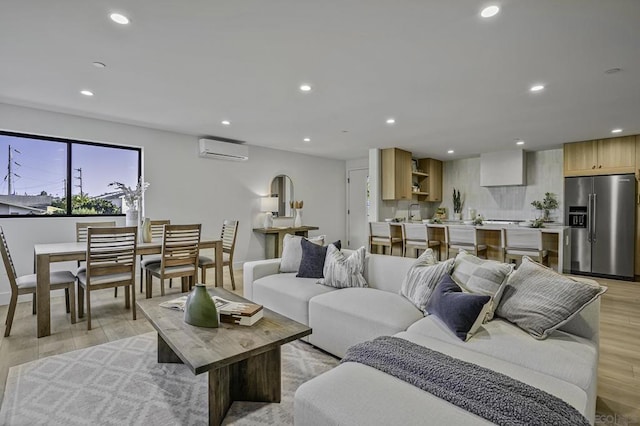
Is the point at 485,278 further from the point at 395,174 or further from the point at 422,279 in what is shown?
the point at 395,174

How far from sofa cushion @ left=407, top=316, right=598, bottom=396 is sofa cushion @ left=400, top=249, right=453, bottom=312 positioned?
0.32 meters

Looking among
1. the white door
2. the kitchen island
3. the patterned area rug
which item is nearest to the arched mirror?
the white door

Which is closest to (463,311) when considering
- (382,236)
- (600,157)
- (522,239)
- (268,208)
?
(522,239)

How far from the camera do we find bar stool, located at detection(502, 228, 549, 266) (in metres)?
4.29

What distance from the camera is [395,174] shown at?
6383mm

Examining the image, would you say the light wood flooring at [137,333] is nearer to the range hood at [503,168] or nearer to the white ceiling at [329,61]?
the white ceiling at [329,61]

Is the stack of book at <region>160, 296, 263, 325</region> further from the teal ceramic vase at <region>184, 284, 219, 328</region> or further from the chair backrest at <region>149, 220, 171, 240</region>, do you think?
the chair backrest at <region>149, 220, 171, 240</region>

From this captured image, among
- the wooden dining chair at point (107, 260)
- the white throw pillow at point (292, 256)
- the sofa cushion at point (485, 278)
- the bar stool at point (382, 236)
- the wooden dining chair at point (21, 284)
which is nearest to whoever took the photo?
the sofa cushion at point (485, 278)

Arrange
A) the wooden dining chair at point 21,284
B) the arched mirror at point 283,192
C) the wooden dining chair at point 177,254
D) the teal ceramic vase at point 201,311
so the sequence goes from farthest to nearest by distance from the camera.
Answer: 1. the arched mirror at point 283,192
2. the wooden dining chair at point 177,254
3. the wooden dining chair at point 21,284
4. the teal ceramic vase at point 201,311

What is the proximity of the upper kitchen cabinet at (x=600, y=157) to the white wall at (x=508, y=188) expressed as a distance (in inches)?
24.3

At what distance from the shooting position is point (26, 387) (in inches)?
81.2

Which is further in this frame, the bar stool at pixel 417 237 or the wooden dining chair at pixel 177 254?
the bar stool at pixel 417 237

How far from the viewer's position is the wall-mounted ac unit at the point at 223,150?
5.31 meters

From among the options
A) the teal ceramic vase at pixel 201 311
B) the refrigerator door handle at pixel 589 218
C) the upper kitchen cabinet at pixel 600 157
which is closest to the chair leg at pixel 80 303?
the teal ceramic vase at pixel 201 311
